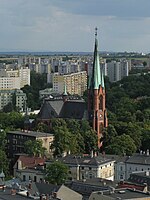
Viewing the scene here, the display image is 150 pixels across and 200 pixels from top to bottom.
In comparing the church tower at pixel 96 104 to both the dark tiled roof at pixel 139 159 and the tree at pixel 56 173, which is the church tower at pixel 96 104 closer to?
the dark tiled roof at pixel 139 159

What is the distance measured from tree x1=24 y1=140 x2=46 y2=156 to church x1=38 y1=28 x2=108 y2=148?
1224cm

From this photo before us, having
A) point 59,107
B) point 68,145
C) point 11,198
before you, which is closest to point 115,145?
point 68,145

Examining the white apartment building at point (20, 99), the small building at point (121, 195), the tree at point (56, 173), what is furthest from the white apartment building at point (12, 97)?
the small building at point (121, 195)

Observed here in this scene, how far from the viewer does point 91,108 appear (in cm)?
10038

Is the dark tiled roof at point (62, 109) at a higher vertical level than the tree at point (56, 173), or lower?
higher

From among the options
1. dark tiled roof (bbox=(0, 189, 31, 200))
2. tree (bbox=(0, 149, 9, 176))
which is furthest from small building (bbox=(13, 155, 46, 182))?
dark tiled roof (bbox=(0, 189, 31, 200))

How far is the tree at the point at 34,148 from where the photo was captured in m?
83.4

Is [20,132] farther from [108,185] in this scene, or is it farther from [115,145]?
[108,185]

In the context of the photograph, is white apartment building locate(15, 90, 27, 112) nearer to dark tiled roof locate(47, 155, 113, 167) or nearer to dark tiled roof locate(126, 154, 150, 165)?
dark tiled roof locate(126, 154, 150, 165)

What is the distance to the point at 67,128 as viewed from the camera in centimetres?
9525

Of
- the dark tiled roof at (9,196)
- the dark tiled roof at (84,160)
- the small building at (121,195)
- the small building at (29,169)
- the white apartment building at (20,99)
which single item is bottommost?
the white apartment building at (20,99)

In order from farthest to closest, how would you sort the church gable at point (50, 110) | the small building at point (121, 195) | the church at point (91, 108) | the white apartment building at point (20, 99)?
1. the white apartment building at point (20, 99)
2. the church gable at point (50, 110)
3. the church at point (91, 108)
4. the small building at point (121, 195)

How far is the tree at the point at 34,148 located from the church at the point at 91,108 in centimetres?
1224

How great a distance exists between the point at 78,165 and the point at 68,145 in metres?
14.4
